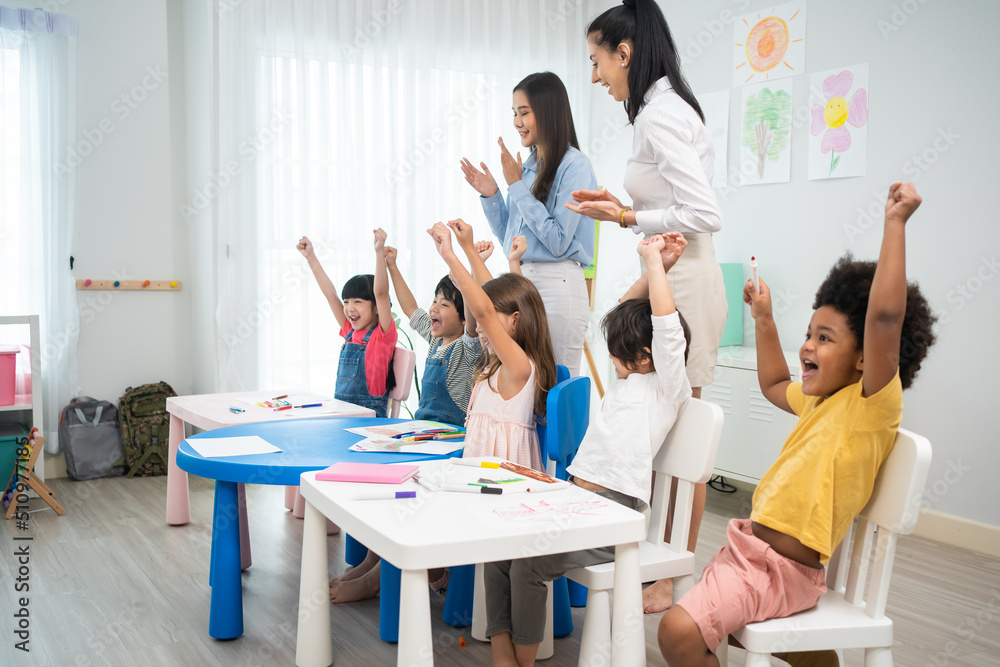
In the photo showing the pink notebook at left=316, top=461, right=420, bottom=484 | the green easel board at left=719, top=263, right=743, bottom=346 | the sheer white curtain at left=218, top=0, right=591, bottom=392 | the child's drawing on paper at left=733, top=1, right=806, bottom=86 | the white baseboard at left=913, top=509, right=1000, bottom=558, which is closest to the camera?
the pink notebook at left=316, top=461, right=420, bottom=484

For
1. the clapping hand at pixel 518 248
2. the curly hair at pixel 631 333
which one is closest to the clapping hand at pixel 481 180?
the clapping hand at pixel 518 248

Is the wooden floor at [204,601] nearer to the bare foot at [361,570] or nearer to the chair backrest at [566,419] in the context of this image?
the bare foot at [361,570]

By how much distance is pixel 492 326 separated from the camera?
1.98 metres

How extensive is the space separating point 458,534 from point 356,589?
3.96 feet

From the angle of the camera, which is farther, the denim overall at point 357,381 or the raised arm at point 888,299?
the denim overall at point 357,381

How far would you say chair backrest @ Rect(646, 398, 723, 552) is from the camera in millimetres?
1614

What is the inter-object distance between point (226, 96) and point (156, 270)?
96 centimetres

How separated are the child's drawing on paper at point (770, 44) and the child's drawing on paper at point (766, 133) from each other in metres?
0.06

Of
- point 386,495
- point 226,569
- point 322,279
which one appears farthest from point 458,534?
point 322,279

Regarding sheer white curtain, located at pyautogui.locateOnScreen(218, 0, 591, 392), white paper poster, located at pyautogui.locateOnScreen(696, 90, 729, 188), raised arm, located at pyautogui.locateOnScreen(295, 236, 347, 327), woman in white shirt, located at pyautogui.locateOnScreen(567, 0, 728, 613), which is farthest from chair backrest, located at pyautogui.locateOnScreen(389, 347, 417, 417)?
white paper poster, located at pyautogui.locateOnScreen(696, 90, 729, 188)

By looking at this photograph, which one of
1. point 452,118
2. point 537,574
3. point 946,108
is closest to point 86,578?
point 537,574

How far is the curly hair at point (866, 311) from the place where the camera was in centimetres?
137

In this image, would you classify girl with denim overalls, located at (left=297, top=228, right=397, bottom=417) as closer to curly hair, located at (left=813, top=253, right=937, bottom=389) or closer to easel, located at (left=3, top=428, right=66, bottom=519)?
easel, located at (left=3, top=428, right=66, bottom=519)

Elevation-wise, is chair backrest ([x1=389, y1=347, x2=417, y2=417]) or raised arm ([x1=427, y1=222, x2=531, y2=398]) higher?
raised arm ([x1=427, y1=222, x2=531, y2=398])
